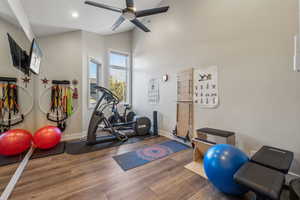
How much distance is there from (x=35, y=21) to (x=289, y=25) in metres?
4.73

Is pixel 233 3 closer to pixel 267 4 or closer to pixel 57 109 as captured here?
pixel 267 4

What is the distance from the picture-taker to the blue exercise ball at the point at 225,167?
152 cm

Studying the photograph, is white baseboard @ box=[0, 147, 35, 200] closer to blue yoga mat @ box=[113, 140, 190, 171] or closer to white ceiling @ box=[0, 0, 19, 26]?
blue yoga mat @ box=[113, 140, 190, 171]

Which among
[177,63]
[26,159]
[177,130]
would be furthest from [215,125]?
[26,159]

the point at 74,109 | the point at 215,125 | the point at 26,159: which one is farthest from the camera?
the point at 74,109

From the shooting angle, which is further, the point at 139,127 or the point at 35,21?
the point at 139,127

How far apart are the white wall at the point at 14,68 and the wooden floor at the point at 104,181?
1.25 meters

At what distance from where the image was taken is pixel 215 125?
277 centimetres

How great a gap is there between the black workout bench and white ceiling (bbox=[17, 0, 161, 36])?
399 centimetres

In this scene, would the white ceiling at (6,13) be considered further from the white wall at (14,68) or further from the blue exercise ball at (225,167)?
the blue exercise ball at (225,167)

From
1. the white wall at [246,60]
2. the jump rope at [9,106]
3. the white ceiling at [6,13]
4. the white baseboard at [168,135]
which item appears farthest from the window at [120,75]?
the white ceiling at [6,13]

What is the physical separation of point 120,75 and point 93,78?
1165 mm

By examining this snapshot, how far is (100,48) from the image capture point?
4.60 metres

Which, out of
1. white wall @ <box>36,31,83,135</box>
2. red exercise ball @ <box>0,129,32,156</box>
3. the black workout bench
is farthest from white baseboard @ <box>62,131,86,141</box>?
the black workout bench
